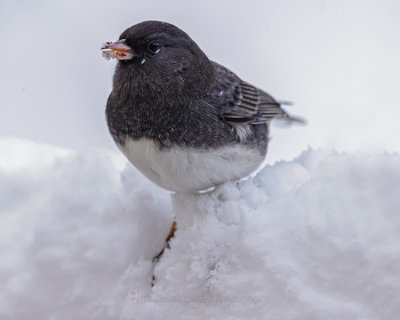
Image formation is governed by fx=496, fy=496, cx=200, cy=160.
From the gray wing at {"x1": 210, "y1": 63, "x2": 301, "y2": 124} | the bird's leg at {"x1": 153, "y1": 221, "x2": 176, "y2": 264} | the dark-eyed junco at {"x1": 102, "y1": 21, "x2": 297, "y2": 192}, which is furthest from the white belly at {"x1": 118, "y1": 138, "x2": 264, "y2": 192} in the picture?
the bird's leg at {"x1": 153, "y1": 221, "x2": 176, "y2": 264}

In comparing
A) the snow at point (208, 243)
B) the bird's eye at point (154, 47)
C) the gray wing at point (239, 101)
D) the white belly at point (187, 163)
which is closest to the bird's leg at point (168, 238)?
the snow at point (208, 243)

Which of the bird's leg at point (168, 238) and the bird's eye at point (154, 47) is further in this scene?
the bird's leg at point (168, 238)

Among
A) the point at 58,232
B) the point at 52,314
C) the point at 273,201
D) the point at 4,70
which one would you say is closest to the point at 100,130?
the point at 4,70

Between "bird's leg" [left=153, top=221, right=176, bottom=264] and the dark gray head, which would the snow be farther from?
the dark gray head

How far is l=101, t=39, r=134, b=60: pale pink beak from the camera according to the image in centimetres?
131

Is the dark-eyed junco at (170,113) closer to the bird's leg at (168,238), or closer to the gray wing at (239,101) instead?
the gray wing at (239,101)

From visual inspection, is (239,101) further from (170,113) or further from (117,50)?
(117,50)

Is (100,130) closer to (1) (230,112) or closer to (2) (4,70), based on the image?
(2) (4,70)

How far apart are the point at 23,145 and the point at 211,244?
1185mm

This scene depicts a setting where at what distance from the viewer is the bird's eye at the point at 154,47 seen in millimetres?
1365

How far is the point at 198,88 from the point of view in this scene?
4.68 ft

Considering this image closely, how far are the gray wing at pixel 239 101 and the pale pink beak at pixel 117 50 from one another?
0.27 m

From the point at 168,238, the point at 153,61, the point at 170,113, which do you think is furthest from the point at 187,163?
the point at 168,238

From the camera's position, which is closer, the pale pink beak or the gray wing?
the pale pink beak
